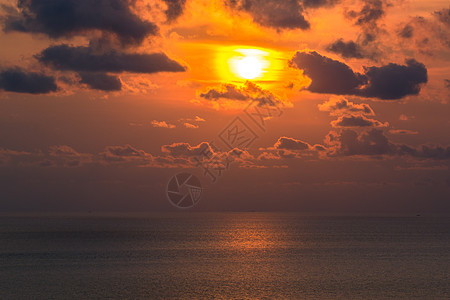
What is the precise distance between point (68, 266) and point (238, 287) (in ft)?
114

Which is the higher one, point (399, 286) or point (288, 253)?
point (288, 253)

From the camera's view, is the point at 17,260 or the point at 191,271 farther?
the point at 17,260

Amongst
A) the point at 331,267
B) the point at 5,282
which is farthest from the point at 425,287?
the point at 5,282

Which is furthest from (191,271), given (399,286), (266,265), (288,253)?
(288,253)

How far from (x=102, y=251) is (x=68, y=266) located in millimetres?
31555

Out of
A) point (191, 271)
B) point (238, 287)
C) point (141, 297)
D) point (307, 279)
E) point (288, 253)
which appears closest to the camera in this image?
point (141, 297)

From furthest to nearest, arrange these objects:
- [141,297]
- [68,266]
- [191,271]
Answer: [68,266], [191,271], [141,297]

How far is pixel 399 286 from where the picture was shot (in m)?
66.1

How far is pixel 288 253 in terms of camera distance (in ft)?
384

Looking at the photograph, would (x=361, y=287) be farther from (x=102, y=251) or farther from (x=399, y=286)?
(x=102, y=251)

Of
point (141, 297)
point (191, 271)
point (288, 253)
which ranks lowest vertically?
point (141, 297)

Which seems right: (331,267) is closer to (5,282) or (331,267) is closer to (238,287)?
(238,287)

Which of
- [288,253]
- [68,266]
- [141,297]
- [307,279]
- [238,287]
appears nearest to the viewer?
[141,297]

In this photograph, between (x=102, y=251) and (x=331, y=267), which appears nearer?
(x=331, y=267)
